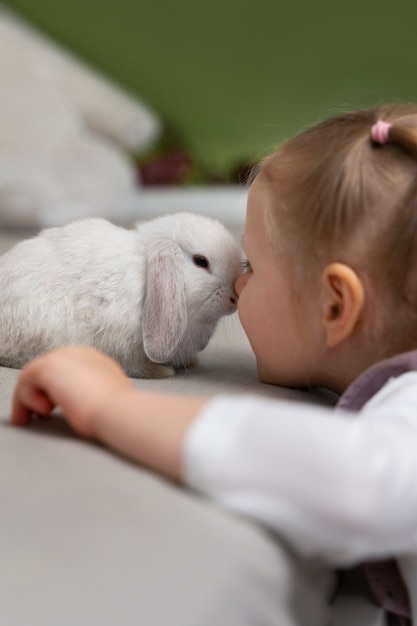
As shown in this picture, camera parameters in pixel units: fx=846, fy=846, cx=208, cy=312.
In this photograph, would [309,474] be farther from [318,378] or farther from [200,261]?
[200,261]

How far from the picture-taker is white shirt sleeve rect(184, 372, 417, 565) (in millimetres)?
533

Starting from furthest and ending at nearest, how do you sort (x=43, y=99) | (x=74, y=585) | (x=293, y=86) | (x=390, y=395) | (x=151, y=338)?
(x=293, y=86) → (x=43, y=99) → (x=151, y=338) → (x=390, y=395) → (x=74, y=585)

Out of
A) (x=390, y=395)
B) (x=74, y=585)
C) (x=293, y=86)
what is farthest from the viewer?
(x=293, y=86)

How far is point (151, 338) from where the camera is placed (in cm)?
Answer: 88

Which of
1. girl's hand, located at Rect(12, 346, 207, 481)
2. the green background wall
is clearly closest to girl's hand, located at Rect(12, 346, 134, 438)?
girl's hand, located at Rect(12, 346, 207, 481)

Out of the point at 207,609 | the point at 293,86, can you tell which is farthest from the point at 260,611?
the point at 293,86

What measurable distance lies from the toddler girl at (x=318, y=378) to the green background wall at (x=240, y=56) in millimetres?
1821

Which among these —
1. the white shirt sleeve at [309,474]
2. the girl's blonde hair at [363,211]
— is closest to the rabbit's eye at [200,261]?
the girl's blonde hair at [363,211]

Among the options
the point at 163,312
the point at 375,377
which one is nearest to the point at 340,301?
the point at 375,377

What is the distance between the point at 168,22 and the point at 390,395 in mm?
2411

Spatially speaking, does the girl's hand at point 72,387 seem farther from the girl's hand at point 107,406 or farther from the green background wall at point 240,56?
the green background wall at point 240,56

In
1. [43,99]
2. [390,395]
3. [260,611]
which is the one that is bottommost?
[260,611]

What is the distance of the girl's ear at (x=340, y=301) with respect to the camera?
0.72 m

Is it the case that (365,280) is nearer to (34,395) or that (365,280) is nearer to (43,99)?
(34,395)
